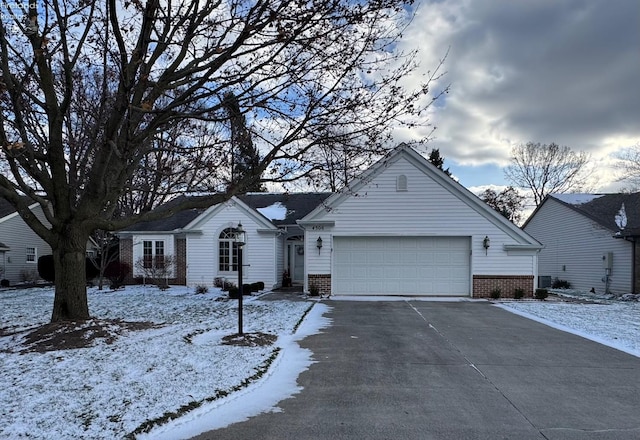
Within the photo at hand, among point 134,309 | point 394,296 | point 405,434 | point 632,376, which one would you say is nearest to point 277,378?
point 405,434

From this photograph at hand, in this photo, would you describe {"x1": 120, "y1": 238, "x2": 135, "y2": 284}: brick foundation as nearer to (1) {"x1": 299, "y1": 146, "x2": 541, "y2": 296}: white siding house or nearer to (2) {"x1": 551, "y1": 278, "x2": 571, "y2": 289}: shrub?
(1) {"x1": 299, "y1": 146, "x2": 541, "y2": 296}: white siding house

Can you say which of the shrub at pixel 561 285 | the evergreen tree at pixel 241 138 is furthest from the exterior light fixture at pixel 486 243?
the shrub at pixel 561 285

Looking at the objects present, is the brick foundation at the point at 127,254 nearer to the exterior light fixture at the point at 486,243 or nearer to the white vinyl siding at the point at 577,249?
the exterior light fixture at the point at 486,243

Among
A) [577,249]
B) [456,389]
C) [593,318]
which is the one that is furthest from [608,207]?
[456,389]

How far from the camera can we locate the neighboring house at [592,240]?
67.9ft

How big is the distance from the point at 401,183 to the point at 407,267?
3.13m

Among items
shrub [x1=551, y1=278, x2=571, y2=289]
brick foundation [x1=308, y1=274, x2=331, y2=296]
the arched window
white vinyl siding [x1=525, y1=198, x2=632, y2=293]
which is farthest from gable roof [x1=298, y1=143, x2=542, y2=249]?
shrub [x1=551, y1=278, x2=571, y2=289]

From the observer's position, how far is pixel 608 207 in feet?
78.4

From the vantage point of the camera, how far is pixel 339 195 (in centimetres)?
1745

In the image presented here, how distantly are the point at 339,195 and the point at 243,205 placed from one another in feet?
18.1

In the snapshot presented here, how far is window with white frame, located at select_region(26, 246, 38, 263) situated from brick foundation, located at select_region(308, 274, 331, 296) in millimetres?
20439

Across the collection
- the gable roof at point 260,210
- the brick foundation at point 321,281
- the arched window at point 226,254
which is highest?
the gable roof at point 260,210

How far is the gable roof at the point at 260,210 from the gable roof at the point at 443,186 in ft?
15.0

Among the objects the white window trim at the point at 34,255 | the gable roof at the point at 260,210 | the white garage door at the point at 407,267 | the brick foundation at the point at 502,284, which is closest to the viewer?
the brick foundation at the point at 502,284
